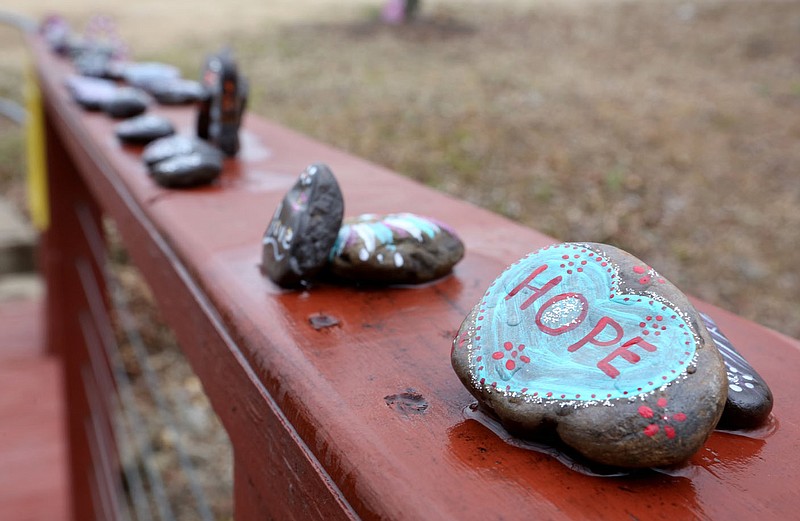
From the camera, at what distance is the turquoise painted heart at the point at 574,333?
56 cm

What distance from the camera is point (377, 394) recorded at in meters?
0.66

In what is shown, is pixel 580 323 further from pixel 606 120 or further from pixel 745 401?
pixel 606 120

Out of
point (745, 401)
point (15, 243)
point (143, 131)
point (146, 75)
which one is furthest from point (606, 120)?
point (15, 243)

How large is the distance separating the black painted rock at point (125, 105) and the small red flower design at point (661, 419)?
1562 millimetres

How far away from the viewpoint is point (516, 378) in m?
0.60

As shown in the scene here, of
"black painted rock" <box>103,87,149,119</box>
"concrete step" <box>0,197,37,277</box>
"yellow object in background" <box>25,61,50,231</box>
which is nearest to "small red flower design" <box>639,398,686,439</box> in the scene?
"black painted rock" <box>103,87,149,119</box>

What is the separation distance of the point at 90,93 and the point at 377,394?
1585mm

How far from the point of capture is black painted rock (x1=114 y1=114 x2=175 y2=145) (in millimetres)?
1530

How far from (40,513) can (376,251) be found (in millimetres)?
2367

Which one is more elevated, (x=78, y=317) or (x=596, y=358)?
(x=596, y=358)

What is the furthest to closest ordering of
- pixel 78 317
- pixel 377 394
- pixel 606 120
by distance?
pixel 606 120
pixel 78 317
pixel 377 394

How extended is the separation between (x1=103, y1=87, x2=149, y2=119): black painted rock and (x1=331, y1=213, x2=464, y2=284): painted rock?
42.7 inches

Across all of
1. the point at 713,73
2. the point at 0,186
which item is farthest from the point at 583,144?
the point at 0,186

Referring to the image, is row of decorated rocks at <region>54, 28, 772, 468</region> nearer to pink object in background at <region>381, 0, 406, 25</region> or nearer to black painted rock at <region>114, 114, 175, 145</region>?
black painted rock at <region>114, 114, 175, 145</region>
